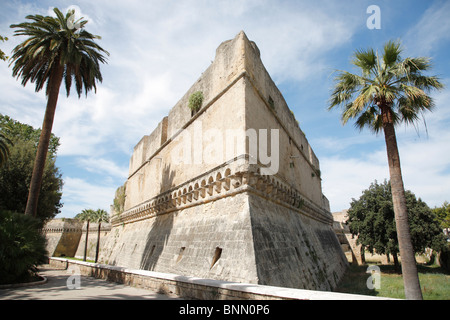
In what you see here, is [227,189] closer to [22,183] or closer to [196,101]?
[196,101]

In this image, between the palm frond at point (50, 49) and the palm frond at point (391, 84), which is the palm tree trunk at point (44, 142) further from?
the palm frond at point (391, 84)

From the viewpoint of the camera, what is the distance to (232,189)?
24.3 feet

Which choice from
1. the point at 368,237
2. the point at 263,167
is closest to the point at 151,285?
the point at 263,167

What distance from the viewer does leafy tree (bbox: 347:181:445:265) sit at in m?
16.0

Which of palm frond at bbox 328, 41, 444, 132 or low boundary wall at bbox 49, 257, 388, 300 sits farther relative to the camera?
palm frond at bbox 328, 41, 444, 132

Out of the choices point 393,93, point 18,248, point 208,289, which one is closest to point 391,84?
point 393,93

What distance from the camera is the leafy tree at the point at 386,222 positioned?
1598cm

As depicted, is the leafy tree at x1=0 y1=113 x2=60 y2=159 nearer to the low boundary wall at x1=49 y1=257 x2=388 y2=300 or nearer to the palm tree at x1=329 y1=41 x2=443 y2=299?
the low boundary wall at x1=49 y1=257 x2=388 y2=300

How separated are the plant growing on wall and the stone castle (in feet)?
0.53

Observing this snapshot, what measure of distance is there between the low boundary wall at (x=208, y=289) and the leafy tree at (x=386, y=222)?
→ 16563 mm

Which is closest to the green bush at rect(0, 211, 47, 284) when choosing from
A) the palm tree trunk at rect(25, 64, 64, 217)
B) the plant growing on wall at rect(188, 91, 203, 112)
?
the palm tree trunk at rect(25, 64, 64, 217)

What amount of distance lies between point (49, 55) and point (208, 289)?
1375 cm

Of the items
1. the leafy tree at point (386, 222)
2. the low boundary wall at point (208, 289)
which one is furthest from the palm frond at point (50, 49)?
the leafy tree at point (386, 222)
